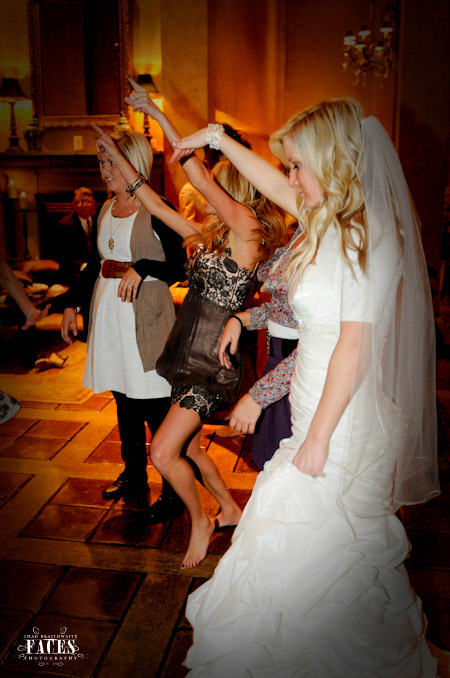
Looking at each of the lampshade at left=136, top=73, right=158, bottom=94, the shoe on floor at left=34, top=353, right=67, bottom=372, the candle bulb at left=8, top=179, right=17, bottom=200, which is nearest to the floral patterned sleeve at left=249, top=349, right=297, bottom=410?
the shoe on floor at left=34, top=353, right=67, bottom=372

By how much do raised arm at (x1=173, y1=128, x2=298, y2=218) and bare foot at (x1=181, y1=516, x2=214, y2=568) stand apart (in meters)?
1.33

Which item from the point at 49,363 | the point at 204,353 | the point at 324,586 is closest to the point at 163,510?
the point at 204,353

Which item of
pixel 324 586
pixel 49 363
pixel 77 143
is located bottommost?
pixel 49 363

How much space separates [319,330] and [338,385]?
0.20m

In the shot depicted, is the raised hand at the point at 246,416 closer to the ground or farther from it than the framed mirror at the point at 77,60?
closer to the ground

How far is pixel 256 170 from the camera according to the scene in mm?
1919

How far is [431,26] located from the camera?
312 inches

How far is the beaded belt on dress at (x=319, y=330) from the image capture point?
1.64 meters

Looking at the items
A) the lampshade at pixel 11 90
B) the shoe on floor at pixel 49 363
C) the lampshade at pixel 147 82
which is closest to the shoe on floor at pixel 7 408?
the shoe on floor at pixel 49 363

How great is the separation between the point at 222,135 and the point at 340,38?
10663mm

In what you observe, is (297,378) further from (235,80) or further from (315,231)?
(235,80)

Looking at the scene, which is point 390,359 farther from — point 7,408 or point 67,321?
point 7,408

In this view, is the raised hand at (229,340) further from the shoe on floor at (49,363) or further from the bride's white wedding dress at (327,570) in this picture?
the shoe on floor at (49,363)

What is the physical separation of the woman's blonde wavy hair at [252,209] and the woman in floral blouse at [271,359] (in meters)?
0.18
